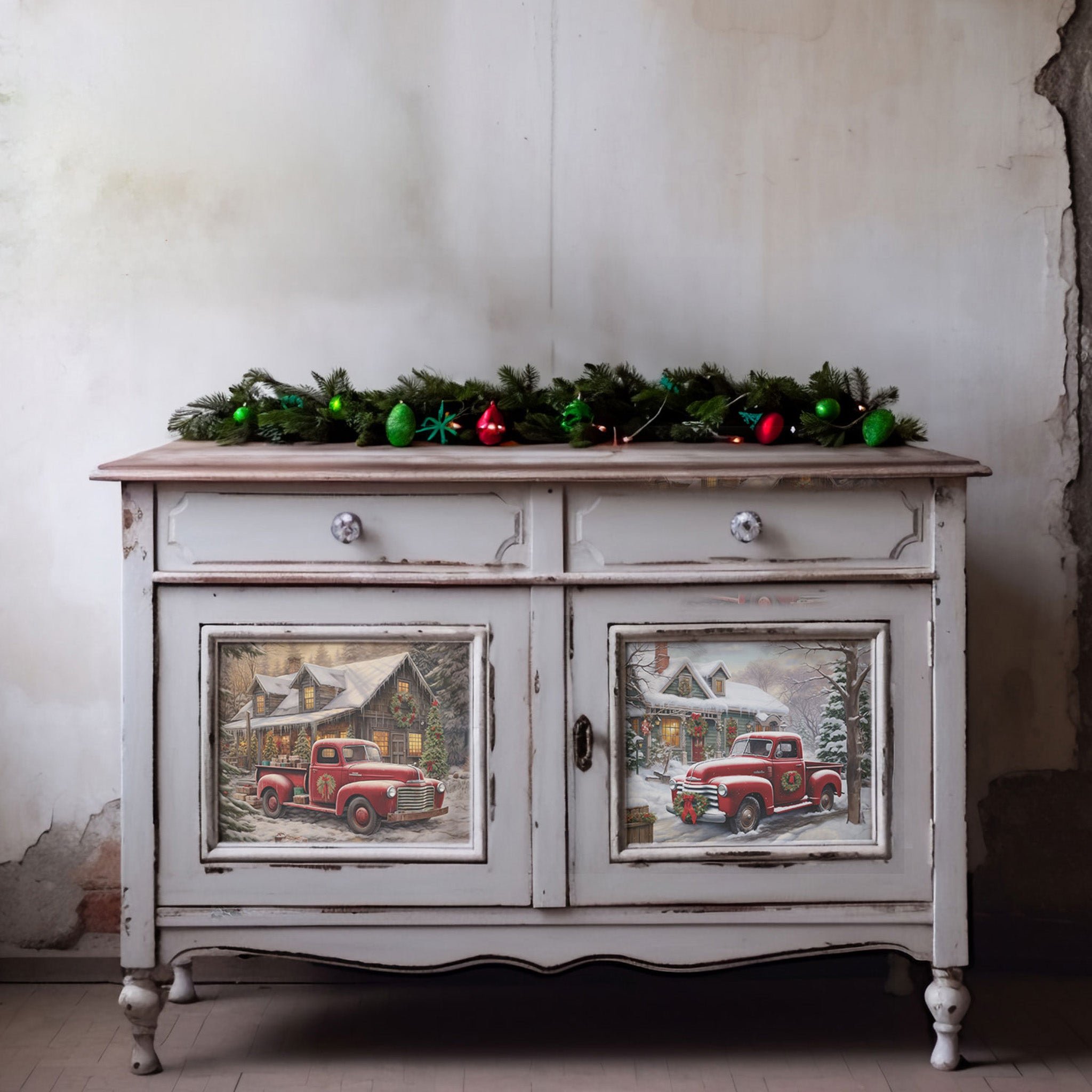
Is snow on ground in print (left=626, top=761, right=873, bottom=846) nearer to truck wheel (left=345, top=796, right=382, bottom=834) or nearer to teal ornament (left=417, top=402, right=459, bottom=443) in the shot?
truck wheel (left=345, top=796, right=382, bottom=834)

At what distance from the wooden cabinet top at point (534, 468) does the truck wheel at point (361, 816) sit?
551 mm

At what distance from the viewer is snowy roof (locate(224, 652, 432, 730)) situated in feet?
6.40

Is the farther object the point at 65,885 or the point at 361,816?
the point at 65,885

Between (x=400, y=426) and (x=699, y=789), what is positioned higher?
(x=400, y=426)

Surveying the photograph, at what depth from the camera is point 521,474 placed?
1.89 metres

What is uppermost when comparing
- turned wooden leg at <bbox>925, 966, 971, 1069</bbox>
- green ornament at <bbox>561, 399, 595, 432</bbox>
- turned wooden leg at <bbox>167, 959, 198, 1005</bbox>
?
green ornament at <bbox>561, 399, 595, 432</bbox>

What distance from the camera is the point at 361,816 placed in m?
1.96

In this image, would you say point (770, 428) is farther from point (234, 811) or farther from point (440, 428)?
point (234, 811)

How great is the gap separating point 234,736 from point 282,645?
0.58 ft

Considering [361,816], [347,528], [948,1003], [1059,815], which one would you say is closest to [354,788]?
[361,816]

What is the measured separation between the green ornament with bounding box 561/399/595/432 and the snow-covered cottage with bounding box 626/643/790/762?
0.44 metres

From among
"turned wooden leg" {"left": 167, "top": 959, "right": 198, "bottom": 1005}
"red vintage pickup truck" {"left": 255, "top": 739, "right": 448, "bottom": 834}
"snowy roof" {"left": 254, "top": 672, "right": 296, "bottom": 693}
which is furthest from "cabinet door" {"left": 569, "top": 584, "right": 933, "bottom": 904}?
"turned wooden leg" {"left": 167, "top": 959, "right": 198, "bottom": 1005}

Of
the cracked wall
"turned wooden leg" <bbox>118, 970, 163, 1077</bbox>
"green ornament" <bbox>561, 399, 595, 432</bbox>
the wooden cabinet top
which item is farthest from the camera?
the cracked wall

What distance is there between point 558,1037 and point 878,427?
1.30 metres
